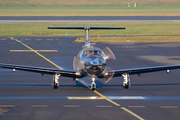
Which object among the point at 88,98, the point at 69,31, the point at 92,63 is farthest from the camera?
the point at 69,31

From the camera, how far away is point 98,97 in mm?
19188

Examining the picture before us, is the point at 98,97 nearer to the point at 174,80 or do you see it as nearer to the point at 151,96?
the point at 151,96

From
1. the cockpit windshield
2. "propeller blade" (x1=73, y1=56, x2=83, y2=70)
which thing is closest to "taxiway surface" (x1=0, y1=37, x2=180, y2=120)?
"propeller blade" (x1=73, y1=56, x2=83, y2=70)

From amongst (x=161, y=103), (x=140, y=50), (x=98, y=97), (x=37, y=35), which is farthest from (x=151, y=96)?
(x=37, y=35)

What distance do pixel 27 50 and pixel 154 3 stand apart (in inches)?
5665

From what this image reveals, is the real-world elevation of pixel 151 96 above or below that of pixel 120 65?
below

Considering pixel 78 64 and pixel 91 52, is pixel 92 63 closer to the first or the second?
pixel 91 52

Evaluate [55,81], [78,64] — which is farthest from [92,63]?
[55,81]

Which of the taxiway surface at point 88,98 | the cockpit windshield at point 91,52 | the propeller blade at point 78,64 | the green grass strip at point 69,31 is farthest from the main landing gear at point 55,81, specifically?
the green grass strip at point 69,31

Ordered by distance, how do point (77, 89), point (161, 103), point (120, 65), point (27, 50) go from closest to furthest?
point (161, 103) < point (77, 89) < point (120, 65) < point (27, 50)

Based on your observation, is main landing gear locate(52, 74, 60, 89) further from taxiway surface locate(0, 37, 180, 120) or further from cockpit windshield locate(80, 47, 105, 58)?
cockpit windshield locate(80, 47, 105, 58)

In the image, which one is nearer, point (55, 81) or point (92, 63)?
point (92, 63)

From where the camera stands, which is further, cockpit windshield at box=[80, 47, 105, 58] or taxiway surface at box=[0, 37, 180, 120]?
cockpit windshield at box=[80, 47, 105, 58]

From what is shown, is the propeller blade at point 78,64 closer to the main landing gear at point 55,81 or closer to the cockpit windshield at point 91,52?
the cockpit windshield at point 91,52
